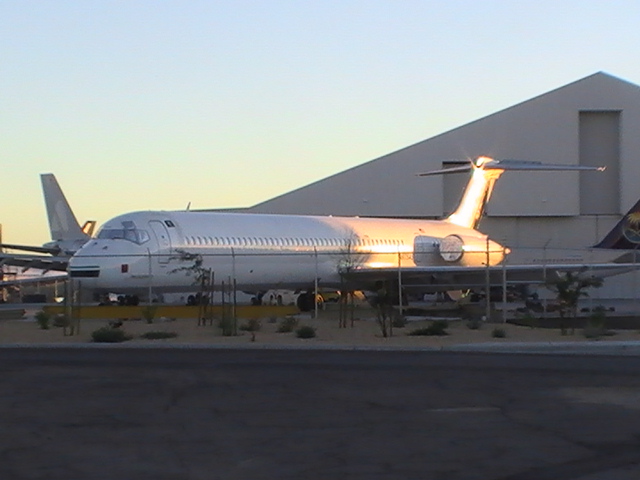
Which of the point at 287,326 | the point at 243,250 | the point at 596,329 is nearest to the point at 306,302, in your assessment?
the point at 243,250

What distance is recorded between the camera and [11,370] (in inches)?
651

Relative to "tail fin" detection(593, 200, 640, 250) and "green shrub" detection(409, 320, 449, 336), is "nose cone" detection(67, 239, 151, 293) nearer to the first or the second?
"green shrub" detection(409, 320, 449, 336)

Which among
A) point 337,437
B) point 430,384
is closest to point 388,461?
point 337,437

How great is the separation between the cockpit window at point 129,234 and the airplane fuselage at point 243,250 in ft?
0.09

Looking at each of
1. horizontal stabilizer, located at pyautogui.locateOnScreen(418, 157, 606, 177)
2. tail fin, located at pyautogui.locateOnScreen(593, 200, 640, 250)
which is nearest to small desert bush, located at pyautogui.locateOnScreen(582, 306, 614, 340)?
horizontal stabilizer, located at pyautogui.locateOnScreen(418, 157, 606, 177)

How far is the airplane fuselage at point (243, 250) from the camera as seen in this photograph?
101 ft

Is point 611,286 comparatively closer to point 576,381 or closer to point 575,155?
point 575,155

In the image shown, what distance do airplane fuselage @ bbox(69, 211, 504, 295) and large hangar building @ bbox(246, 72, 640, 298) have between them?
11598 millimetres

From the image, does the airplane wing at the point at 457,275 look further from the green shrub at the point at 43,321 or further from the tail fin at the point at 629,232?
the green shrub at the point at 43,321

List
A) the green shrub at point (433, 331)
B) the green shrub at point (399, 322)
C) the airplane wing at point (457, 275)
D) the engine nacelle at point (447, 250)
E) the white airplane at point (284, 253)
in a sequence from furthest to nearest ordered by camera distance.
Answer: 1. the engine nacelle at point (447, 250)
2. the airplane wing at point (457, 275)
3. the white airplane at point (284, 253)
4. the green shrub at point (399, 322)
5. the green shrub at point (433, 331)

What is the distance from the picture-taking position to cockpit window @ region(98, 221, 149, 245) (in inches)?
1227

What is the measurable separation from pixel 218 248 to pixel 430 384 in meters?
19.1

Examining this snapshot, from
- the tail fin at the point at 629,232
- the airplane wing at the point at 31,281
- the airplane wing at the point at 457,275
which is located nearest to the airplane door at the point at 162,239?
the airplane wing at the point at 31,281

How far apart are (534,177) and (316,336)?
103 ft
